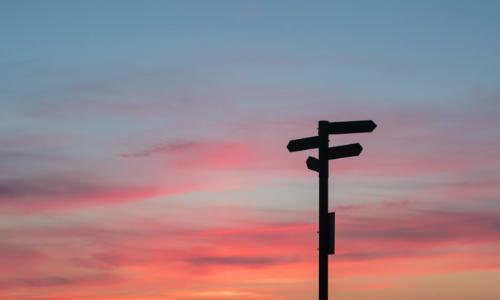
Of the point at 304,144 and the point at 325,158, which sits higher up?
the point at 304,144

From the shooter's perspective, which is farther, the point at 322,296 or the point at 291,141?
the point at 291,141

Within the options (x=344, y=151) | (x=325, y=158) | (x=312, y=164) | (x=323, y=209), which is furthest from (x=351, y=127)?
(x=323, y=209)

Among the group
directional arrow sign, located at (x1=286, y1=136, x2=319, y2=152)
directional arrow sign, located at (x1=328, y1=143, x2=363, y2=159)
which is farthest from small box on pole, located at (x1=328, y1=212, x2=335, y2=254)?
directional arrow sign, located at (x1=286, y1=136, x2=319, y2=152)

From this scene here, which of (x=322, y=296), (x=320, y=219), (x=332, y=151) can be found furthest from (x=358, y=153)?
(x=322, y=296)

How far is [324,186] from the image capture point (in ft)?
48.5

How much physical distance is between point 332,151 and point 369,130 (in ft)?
3.21

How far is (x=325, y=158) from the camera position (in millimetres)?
14992

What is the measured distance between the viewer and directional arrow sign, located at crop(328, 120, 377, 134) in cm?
1520

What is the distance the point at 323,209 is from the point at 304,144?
1.47 m

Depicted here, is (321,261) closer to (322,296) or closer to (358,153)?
(322,296)

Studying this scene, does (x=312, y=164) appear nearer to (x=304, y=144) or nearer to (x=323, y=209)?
(x=304, y=144)

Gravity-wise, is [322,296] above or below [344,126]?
below

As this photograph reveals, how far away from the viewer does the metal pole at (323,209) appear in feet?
47.2

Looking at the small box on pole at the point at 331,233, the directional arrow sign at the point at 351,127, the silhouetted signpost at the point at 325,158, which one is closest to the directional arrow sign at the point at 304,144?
the silhouetted signpost at the point at 325,158
